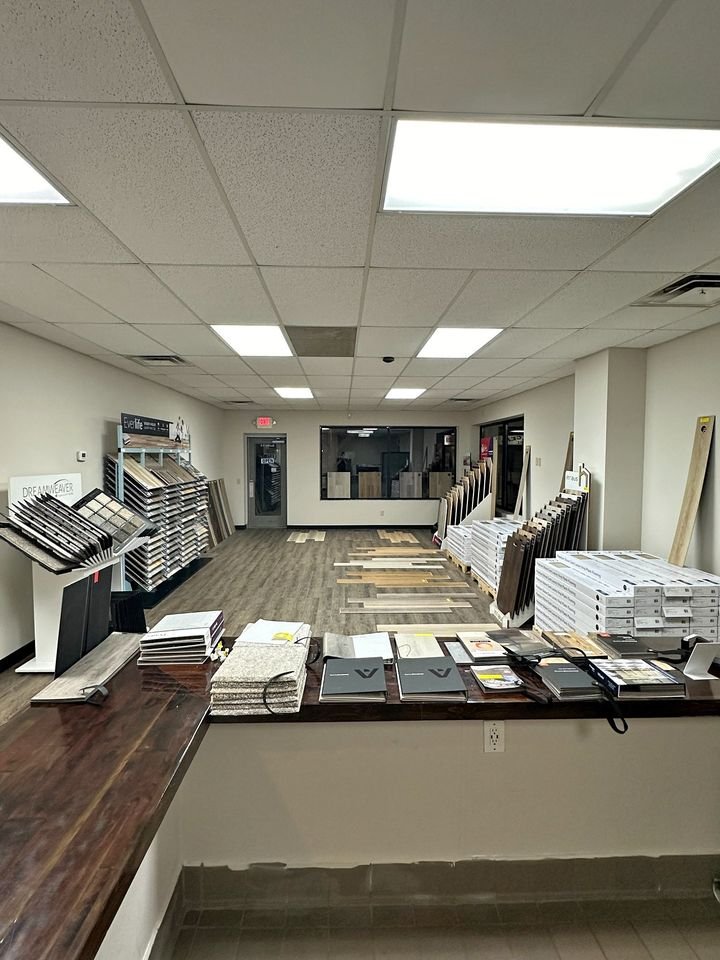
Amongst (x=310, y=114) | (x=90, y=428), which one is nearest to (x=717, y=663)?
(x=310, y=114)

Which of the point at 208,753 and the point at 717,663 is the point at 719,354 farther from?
the point at 208,753

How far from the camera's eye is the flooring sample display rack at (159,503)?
531cm

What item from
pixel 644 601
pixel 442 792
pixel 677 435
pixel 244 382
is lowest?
pixel 442 792

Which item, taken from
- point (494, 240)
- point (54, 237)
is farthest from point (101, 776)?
point (494, 240)

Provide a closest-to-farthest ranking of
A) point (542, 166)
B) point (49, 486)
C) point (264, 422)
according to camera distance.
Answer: point (542, 166)
point (49, 486)
point (264, 422)

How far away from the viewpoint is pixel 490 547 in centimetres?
591

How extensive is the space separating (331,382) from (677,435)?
12.9ft

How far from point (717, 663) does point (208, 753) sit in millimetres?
1968

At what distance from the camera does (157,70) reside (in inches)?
47.8

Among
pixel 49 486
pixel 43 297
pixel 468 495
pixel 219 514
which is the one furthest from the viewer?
pixel 219 514

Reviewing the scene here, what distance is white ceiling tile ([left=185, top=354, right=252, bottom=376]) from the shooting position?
193 inches

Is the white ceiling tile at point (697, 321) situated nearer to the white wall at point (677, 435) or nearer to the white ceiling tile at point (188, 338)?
the white wall at point (677, 435)

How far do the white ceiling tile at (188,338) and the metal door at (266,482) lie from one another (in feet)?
19.4

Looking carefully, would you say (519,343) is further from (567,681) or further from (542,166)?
(567,681)
